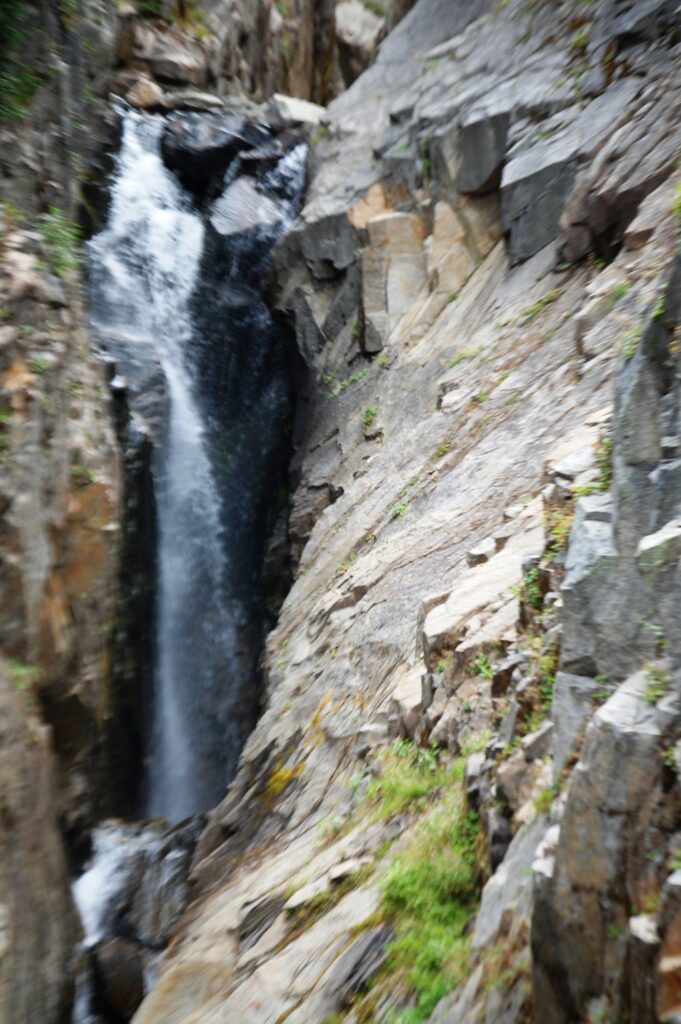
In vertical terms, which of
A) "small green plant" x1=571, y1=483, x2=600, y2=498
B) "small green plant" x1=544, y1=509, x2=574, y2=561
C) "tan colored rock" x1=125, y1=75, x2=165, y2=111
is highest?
"tan colored rock" x1=125, y1=75, x2=165, y2=111

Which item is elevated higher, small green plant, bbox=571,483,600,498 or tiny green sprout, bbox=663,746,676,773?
small green plant, bbox=571,483,600,498

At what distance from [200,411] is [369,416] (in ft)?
17.5

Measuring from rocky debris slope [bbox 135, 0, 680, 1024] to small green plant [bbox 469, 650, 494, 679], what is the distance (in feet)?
0.04

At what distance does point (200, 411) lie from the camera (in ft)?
51.7

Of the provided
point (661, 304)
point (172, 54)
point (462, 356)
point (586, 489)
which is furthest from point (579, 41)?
point (172, 54)

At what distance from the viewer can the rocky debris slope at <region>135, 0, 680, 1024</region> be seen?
2.94 metres

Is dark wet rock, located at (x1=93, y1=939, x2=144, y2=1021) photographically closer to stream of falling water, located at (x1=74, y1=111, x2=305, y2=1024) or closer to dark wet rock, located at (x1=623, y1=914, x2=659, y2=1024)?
stream of falling water, located at (x1=74, y1=111, x2=305, y2=1024)

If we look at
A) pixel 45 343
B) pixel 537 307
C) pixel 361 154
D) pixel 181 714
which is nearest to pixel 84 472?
pixel 45 343

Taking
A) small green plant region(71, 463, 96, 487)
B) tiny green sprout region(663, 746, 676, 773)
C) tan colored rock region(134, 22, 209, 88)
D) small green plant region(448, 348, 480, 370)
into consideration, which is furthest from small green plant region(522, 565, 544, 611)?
tan colored rock region(134, 22, 209, 88)

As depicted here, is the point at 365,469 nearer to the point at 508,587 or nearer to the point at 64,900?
the point at 508,587

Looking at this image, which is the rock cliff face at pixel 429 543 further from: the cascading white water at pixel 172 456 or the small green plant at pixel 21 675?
the cascading white water at pixel 172 456

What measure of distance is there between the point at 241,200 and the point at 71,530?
10727 mm

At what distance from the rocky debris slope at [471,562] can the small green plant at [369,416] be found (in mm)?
53

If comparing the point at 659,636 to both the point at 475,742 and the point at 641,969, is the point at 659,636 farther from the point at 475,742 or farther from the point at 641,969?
the point at 475,742
